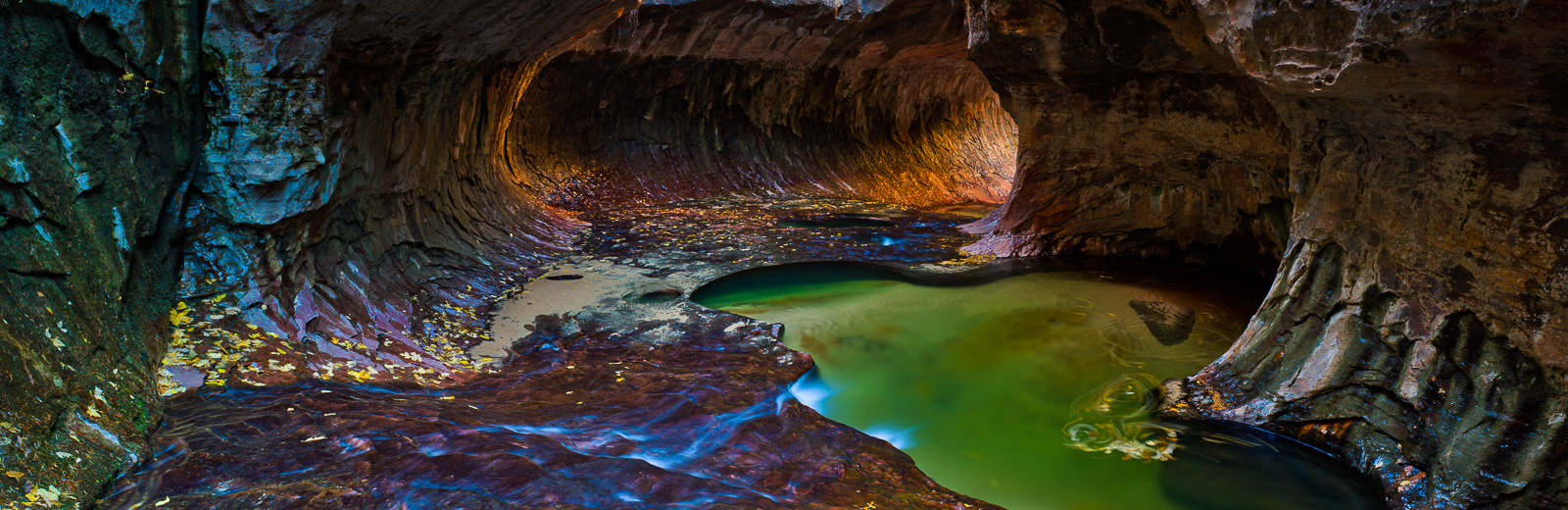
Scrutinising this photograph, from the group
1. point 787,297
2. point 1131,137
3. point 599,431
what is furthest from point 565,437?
point 1131,137

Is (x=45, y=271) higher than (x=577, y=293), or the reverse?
(x=45, y=271)

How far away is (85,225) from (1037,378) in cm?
464

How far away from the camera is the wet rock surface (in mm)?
2559

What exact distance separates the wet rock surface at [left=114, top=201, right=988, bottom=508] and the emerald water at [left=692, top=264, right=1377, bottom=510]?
0.44 m

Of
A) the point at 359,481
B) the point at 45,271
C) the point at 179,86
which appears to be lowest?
the point at 359,481

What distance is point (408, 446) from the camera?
2.84 m

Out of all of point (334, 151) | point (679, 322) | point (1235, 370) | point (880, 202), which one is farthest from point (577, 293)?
point (880, 202)

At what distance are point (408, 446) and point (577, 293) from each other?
362cm

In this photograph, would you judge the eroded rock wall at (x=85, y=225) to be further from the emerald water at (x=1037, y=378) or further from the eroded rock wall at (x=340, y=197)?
the emerald water at (x=1037, y=378)

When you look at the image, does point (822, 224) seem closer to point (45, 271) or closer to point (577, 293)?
point (577, 293)

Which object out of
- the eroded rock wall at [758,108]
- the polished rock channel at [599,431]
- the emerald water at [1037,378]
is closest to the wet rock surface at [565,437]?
the polished rock channel at [599,431]

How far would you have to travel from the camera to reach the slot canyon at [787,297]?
2840 millimetres

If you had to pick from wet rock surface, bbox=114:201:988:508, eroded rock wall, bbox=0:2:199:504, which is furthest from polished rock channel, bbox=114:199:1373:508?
eroded rock wall, bbox=0:2:199:504

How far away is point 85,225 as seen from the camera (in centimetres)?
335
